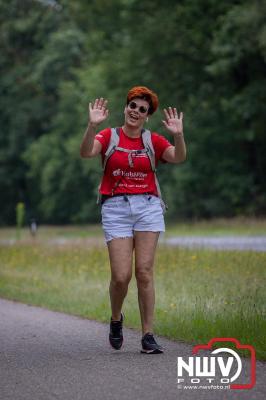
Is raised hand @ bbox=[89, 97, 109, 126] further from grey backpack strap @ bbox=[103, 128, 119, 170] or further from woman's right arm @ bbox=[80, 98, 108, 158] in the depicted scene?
grey backpack strap @ bbox=[103, 128, 119, 170]

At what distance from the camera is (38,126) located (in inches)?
2621

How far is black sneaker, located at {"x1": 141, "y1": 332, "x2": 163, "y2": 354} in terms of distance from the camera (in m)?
8.64

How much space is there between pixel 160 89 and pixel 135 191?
3493 cm

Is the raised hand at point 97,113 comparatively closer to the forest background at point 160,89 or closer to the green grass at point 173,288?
the green grass at point 173,288

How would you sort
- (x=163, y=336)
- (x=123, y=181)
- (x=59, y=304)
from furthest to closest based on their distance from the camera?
(x=59, y=304), (x=163, y=336), (x=123, y=181)

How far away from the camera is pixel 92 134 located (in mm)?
8523

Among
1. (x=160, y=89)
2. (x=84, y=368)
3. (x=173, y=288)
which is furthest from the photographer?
(x=160, y=89)

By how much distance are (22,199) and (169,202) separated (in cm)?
2386

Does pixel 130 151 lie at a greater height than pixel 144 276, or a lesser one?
greater

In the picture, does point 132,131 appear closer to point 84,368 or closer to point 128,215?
point 128,215

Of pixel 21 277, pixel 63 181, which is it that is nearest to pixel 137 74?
pixel 63 181

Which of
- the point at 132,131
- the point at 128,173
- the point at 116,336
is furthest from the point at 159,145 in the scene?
the point at 116,336

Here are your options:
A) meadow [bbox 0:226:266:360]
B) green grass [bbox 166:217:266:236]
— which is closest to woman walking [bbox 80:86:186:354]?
meadow [bbox 0:226:266:360]

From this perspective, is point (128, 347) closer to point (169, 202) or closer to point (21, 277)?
point (21, 277)
